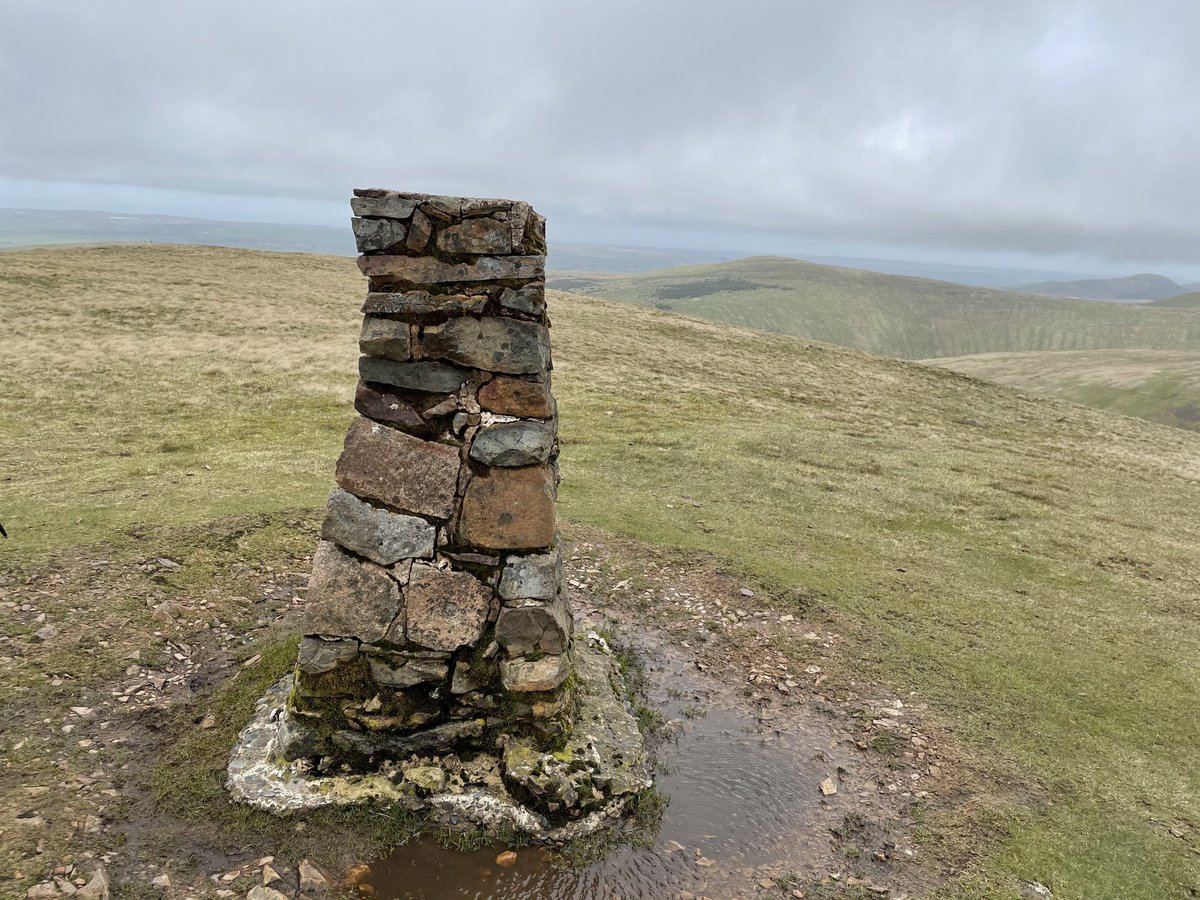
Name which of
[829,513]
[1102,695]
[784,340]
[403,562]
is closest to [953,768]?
[1102,695]

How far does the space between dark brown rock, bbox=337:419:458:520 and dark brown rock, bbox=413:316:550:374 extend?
4.04 feet

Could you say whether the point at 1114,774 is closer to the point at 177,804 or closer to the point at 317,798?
the point at 317,798

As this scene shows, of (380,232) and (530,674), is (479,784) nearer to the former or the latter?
(530,674)

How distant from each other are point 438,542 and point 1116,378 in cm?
15364

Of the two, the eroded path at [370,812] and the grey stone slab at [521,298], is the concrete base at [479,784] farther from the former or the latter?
the grey stone slab at [521,298]

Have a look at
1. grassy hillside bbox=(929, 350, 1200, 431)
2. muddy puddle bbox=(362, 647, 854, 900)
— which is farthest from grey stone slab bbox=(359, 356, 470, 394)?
grassy hillside bbox=(929, 350, 1200, 431)

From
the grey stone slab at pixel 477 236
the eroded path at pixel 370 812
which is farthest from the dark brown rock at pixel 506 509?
the eroded path at pixel 370 812

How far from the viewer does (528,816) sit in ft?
31.0

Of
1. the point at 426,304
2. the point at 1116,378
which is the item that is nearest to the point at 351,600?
the point at 426,304

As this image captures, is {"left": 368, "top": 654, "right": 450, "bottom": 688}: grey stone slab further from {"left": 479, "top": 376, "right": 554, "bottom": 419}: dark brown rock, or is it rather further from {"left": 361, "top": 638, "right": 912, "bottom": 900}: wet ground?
{"left": 479, "top": 376, "right": 554, "bottom": 419}: dark brown rock

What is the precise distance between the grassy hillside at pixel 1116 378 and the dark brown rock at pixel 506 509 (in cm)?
12519

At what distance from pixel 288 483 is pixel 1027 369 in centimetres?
15783

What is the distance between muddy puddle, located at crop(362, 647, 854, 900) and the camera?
864 centimetres

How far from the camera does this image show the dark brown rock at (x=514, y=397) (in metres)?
9.59
